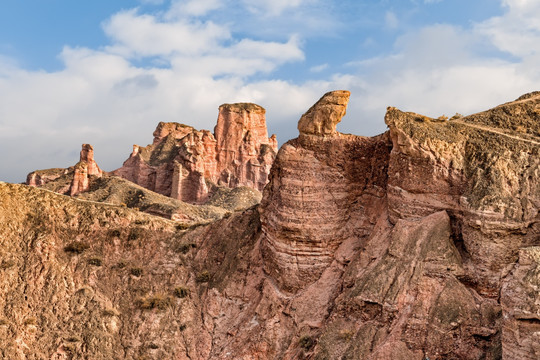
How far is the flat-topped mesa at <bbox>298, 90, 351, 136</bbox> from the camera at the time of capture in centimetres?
2464

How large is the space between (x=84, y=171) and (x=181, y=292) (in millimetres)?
48535

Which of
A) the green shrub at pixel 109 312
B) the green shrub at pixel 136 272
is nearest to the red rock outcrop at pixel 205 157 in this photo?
the green shrub at pixel 136 272

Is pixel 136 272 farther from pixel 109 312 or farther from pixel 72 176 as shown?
pixel 72 176

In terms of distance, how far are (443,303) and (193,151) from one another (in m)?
67.9

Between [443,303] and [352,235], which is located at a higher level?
[352,235]

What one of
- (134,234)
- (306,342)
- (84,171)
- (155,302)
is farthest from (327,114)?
(84,171)

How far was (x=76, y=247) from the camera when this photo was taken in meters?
30.0

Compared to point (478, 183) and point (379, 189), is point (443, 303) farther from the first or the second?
point (379, 189)

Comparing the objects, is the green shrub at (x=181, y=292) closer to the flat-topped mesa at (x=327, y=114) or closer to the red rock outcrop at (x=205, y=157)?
the flat-topped mesa at (x=327, y=114)

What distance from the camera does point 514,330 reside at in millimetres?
15055

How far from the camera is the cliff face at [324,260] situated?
18.7 metres

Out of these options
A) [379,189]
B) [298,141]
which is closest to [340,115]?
[298,141]

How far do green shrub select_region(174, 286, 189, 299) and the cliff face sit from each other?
0.18 ft

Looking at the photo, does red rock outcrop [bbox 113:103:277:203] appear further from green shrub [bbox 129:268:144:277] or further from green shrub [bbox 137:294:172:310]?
green shrub [bbox 137:294:172:310]
